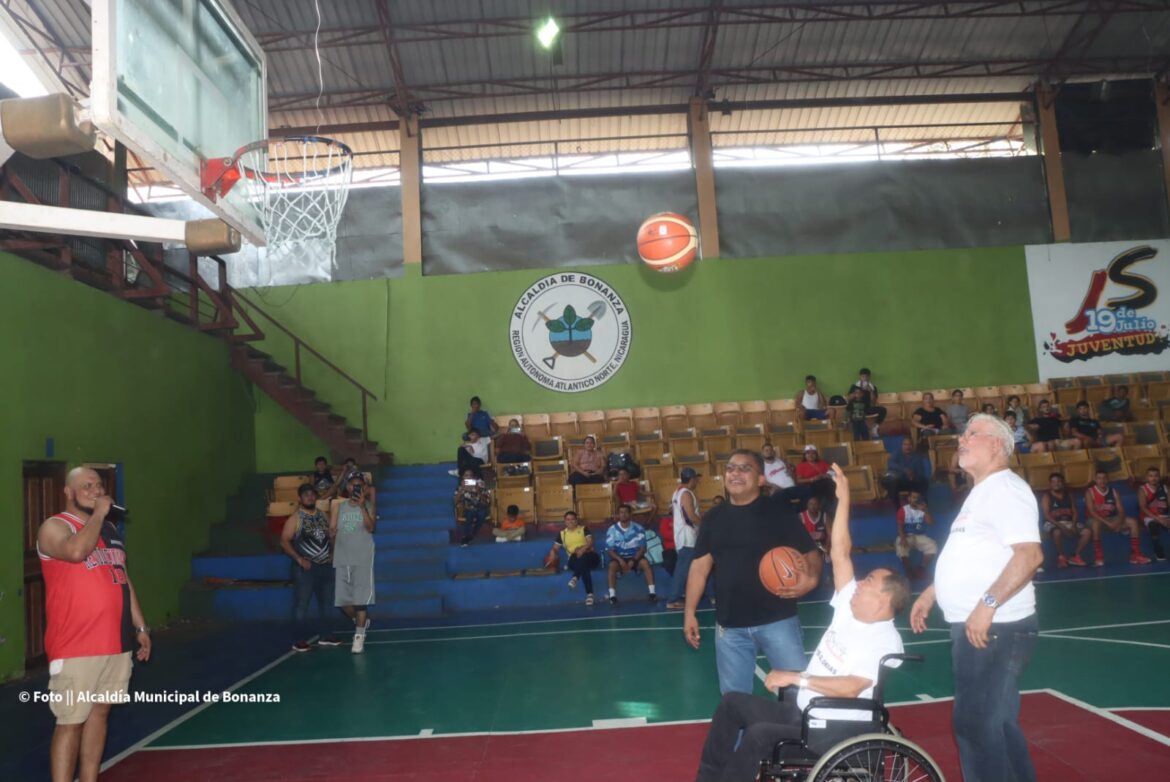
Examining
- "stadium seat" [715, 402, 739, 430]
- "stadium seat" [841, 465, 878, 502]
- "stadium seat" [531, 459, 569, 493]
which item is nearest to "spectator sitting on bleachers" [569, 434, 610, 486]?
"stadium seat" [531, 459, 569, 493]

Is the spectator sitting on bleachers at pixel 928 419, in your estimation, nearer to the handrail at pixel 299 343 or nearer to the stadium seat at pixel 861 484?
the stadium seat at pixel 861 484

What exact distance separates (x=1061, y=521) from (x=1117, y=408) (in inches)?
Answer: 153

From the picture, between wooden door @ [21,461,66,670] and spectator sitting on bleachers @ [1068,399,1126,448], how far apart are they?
1338cm

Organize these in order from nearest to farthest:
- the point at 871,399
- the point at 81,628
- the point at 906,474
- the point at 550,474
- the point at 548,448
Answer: the point at 81,628 → the point at 906,474 → the point at 550,474 → the point at 548,448 → the point at 871,399

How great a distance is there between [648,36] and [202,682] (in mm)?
11973

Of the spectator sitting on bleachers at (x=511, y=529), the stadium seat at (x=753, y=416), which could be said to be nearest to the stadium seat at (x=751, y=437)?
the stadium seat at (x=753, y=416)

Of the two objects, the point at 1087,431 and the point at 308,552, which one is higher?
the point at 1087,431

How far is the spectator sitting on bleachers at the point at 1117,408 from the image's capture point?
1380 cm

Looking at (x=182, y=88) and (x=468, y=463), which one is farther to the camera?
(x=468, y=463)

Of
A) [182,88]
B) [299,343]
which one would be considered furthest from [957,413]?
[182,88]

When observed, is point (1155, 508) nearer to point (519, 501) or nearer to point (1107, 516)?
point (1107, 516)

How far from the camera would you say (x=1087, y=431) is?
43.0ft

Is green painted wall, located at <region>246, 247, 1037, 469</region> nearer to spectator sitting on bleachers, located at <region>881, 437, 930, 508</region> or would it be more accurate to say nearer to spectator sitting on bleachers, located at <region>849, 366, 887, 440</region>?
spectator sitting on bleachers, located at <region>849, 366, 887, 440</region>

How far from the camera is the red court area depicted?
4.39 meters
